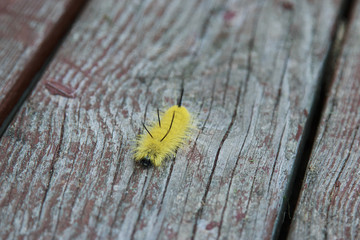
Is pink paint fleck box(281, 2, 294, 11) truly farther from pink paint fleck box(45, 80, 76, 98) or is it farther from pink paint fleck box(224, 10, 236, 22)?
pink paint fleck box(45, 80, 76, 98)

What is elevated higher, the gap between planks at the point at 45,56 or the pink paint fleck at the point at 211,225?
the gap between planks at the point at 45,56

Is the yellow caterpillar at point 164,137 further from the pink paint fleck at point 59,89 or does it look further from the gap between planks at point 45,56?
the gap between planks at point 45,56

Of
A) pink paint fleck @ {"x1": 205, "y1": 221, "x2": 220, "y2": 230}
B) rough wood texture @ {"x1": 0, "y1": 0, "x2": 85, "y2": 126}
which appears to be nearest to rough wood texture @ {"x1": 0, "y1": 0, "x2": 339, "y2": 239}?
pink paint fleck @ {"x1": 205, "y1": 221, "x2": 220, "y2": 230}

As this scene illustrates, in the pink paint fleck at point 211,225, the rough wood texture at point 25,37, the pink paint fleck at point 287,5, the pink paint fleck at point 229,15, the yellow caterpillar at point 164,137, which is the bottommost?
the pink paint fleck at point 211,225

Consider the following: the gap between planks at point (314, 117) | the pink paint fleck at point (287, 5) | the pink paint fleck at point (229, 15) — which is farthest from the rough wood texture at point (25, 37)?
the gap between planks at point (314, 117)

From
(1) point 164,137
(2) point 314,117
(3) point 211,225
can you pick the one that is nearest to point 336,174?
(2) point 314,117

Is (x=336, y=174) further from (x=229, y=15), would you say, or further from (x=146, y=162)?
(x=229, y=15)

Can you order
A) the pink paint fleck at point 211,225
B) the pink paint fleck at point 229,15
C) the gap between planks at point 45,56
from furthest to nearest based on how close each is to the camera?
the pink paint fleck at point 229,15
the gap between planks at point 45,56
the pink paint fleck at point 211,225

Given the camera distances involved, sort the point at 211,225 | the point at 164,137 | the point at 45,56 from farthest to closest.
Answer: the point at 45,56 < the point at 164,137 < the point at 211,225
